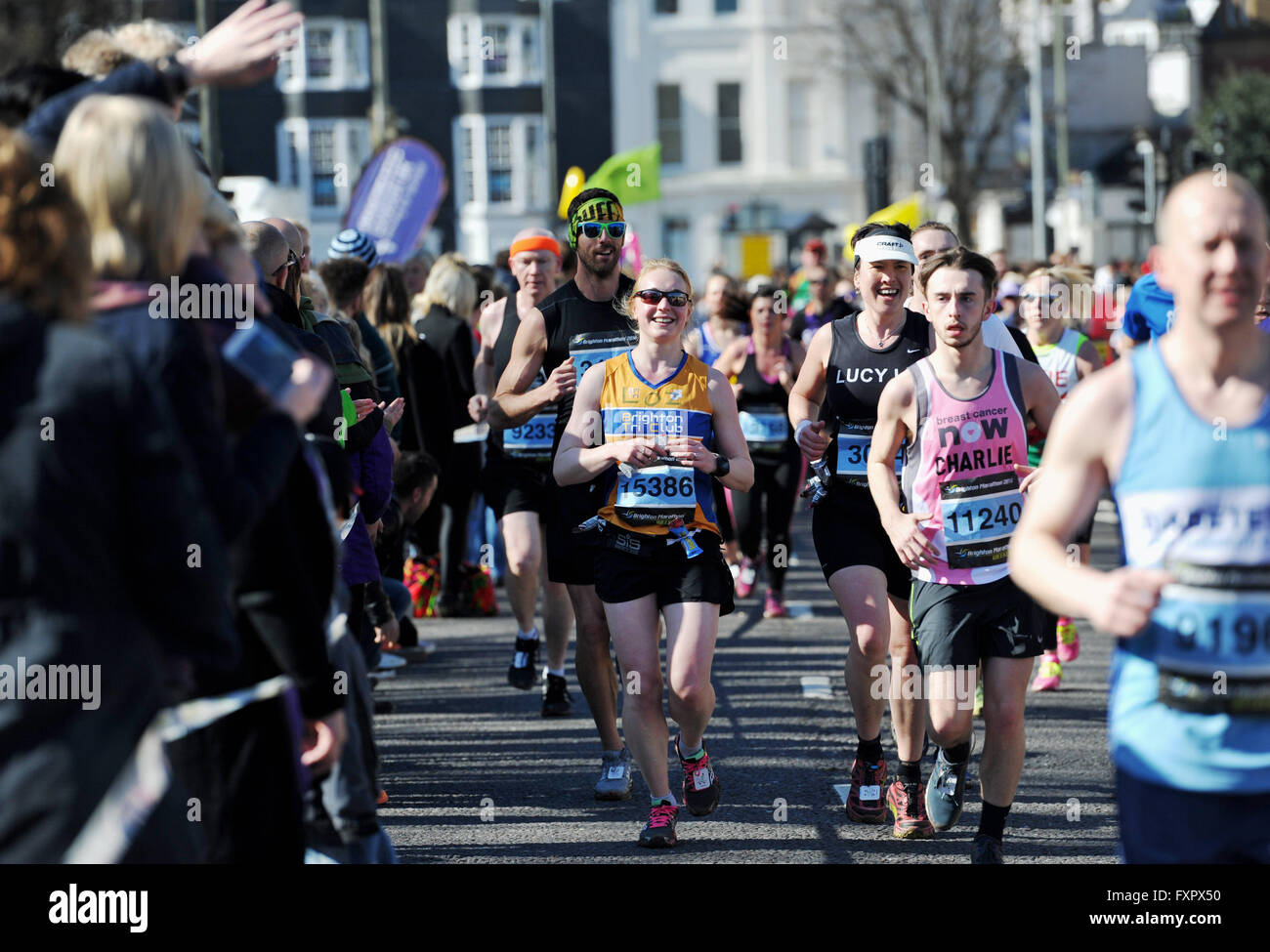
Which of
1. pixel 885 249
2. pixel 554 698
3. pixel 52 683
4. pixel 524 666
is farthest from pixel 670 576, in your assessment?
pixel 52 683

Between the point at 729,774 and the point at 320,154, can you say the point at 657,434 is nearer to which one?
the point at 729,774

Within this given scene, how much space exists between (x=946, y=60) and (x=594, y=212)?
5000 centimetres

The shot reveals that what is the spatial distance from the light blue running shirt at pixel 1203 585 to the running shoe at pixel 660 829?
9.91ft

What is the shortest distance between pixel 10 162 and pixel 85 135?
20 cm

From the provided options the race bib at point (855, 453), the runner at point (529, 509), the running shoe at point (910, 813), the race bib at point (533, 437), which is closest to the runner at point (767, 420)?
the runner at point (529, 509)

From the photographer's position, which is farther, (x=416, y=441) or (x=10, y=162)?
(x=416, y=441)

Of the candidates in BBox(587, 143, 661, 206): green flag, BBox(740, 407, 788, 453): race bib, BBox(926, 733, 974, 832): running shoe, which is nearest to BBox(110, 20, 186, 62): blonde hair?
BBox(926, 733, 974, 832): running shoe

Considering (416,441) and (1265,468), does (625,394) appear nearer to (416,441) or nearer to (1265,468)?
(1265,468)

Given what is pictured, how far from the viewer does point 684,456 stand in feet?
20.2

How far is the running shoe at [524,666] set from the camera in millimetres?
9266

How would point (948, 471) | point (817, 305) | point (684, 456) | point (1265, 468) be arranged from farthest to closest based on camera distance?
point (817, 305), point (684, 456), point (948, 471), point (1265, 468)

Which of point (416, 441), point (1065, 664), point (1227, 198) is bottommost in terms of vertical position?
point (1065, 664)

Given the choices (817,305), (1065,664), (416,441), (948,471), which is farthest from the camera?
(817,305)

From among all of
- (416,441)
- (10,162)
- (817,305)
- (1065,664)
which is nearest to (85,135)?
(10,162)
